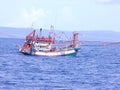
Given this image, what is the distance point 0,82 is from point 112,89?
52.3ft

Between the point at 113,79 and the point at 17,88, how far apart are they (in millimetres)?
22201

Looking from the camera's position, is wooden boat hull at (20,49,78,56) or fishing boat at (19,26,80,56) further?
wooden boat hull at (20,49,78,56)

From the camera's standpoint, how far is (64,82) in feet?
262

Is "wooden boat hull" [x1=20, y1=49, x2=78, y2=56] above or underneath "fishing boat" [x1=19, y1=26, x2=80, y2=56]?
underneath

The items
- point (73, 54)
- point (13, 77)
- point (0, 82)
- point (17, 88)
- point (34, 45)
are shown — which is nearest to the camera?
point (17, 88)

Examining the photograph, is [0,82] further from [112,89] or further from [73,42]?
[73,42]

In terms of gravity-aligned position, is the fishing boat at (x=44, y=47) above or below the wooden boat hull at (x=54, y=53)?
above

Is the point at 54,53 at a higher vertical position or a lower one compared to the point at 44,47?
→ lower

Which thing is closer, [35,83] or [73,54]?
[35,83]

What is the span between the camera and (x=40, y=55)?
484 feet

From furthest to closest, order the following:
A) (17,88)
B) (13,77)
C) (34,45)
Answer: (34,45) → (13,77) → (17,88)

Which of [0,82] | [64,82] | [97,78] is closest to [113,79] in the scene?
[97,78]

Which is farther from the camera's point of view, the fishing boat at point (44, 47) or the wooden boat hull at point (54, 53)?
the wooden boat hull at point (54, 53)

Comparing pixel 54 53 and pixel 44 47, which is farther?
pixel 54 53
